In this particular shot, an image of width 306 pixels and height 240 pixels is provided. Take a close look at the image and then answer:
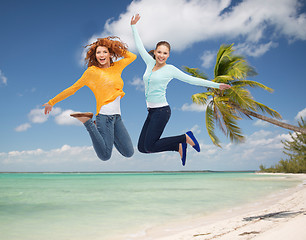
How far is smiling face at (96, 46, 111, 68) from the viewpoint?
3.24 meters

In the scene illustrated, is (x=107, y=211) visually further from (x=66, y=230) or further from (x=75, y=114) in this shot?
(x=75, y=114)

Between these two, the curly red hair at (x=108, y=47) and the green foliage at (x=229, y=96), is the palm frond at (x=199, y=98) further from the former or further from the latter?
the curly red hair at (x=108, y=47)

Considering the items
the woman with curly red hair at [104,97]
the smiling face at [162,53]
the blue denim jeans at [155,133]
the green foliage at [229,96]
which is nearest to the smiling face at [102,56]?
the woman with curly red hair at [104,97]

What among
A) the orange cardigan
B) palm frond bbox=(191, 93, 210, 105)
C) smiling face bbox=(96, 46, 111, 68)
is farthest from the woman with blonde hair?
palm frond bbox=(191, 93, 210, 105)

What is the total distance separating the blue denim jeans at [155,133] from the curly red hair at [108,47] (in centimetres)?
81

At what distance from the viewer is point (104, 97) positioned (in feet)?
10.5

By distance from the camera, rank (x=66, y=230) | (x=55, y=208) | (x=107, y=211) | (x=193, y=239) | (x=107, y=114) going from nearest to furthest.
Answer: (x=107, y=114)
(x=193, y=239)
(x=66, y=230)
(x=107, y=211)
(x=55, y=208)

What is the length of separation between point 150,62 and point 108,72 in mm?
551

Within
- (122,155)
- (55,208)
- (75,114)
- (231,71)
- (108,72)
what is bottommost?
(55,208)

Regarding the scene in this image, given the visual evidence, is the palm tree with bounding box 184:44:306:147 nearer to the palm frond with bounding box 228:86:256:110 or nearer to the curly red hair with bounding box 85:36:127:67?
the palm frond with bounding box 228:86:256:110

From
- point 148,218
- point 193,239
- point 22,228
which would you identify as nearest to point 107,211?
point 148,218

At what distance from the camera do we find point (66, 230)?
12.8 metres

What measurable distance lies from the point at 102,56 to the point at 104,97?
480mm

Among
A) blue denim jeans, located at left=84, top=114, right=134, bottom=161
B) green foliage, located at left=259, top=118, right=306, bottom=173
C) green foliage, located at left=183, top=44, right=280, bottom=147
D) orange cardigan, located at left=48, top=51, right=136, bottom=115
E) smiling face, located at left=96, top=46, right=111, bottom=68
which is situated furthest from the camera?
green foliage, located at left=259, top=118, right=306, bottom=173
